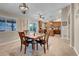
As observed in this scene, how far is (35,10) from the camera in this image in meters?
3.32

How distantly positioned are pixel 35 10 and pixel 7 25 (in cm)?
81

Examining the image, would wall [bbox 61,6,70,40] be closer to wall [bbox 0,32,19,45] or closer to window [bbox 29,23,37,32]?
window [bbox 29,23,37,32]

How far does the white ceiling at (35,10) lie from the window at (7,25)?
0.59 ft

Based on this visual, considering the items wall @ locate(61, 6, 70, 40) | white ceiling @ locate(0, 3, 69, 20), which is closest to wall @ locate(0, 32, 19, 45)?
white ceiling @ locate(0, 3, 69, 20)

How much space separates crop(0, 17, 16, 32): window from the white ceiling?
0.18 m

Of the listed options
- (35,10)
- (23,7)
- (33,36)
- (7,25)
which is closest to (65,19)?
(35,10)

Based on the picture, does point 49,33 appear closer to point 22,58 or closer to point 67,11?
point 67,11

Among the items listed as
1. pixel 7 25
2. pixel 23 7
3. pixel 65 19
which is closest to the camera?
pixel 23 7

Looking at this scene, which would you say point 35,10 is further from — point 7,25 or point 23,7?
point 7,25

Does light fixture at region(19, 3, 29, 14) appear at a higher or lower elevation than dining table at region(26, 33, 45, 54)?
higher

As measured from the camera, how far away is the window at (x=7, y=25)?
3201mm

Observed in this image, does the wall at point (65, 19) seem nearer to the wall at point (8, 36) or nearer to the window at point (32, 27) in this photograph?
the window at point (32, 27)

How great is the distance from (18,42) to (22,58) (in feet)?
1.79

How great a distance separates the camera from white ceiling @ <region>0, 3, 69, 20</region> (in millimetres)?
3061
